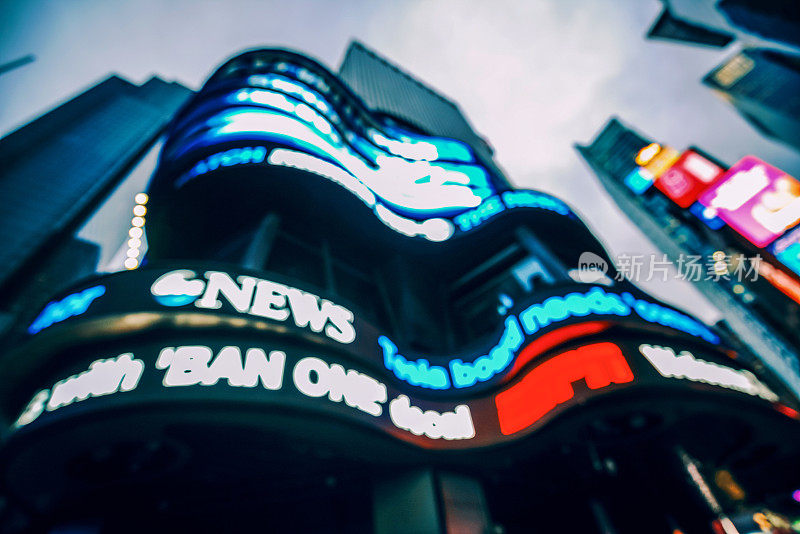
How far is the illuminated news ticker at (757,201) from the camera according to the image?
14.1m

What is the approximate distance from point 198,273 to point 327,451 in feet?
12.9

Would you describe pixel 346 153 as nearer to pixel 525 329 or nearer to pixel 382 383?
pixel 525 329

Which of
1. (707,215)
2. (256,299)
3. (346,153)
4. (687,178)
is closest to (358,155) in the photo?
(346,153)

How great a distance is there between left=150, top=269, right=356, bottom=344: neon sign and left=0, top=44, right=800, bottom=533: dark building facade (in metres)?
0.04

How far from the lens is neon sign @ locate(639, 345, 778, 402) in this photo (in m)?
6.96

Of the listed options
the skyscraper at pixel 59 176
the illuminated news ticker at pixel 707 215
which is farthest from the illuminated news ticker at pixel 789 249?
the skyscraper at pixel 59 176

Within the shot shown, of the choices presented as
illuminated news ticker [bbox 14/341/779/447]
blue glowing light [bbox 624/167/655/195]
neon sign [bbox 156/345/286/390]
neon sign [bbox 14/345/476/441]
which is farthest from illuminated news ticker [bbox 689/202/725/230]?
neon sign [bbox 156/345/286/390]

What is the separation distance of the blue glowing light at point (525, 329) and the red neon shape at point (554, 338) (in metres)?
0.16

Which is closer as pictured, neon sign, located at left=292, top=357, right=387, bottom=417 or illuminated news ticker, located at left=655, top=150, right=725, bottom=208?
neon sign, located at left=292, top=357, right=387, bottom=417

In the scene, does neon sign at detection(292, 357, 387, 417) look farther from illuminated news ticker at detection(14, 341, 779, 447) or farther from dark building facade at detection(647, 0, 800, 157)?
dark building facade at detection(647, 0, 800, 157)

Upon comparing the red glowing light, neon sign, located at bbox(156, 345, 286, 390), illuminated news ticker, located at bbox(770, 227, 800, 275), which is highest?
illuminated news ticker, located at bbox(770, 227, 800, 275)

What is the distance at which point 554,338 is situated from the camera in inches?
304

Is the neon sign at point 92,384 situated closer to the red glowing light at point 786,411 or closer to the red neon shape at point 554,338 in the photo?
the red neon shape at point 554,338

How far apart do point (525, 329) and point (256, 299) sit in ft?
19.0
